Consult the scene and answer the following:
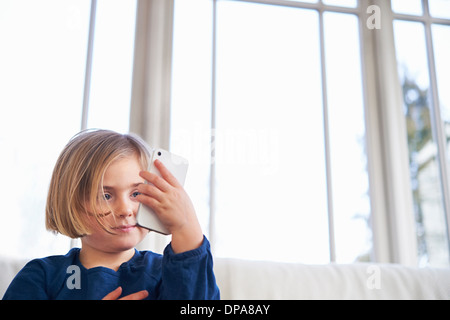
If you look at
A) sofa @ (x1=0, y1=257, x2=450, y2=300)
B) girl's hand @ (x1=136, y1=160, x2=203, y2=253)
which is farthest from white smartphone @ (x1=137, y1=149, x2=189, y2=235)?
sofa @ (x1=0, y1=257, x2=450, y2=300)

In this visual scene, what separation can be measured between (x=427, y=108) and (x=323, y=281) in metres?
0.86

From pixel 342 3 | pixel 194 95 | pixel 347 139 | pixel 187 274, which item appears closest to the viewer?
pixel 187 274

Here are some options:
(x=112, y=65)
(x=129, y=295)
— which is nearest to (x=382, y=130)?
(x=112, y=65)

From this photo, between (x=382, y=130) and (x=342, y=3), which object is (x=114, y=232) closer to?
(x=382, y=130)

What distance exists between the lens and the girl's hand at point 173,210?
66 centimetres

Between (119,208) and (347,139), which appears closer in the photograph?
(119,208)

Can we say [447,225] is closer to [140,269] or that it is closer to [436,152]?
[436,152]

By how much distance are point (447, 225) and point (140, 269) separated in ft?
3.93

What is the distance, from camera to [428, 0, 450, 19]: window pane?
5.77ft

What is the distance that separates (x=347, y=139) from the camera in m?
1.59

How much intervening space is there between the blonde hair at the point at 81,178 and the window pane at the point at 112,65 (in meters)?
0.60

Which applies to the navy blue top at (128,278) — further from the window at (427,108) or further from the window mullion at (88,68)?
the window at (427,108)

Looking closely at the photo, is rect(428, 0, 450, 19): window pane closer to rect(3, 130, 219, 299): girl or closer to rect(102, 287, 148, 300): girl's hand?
rect(3, 130, 219, 299): girl

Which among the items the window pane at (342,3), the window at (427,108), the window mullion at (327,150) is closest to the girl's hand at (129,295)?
the window mullion at (327,150)
